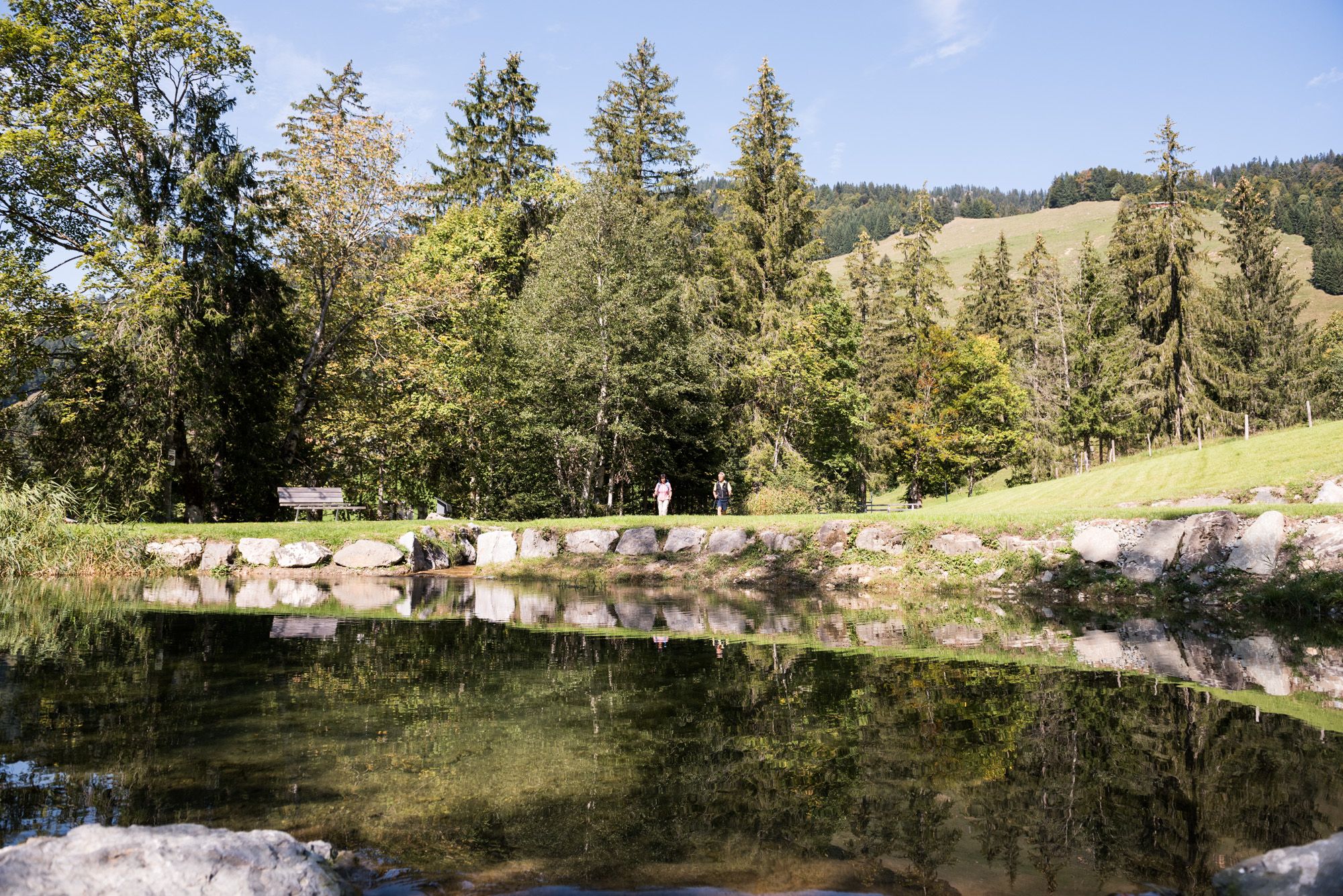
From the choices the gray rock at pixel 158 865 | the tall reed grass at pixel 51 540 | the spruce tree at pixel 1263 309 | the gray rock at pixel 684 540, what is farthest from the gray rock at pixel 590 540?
the spruce tree at pixel 1263 309

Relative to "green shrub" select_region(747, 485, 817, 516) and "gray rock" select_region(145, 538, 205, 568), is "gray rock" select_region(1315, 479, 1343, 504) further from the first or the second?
"gray rock" select_region(145, 538, 205, 568)

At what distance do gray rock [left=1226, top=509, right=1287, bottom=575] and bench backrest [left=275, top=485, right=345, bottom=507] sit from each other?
22598 millimetres

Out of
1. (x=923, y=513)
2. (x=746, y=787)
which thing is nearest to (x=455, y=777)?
(x=746, y=787)

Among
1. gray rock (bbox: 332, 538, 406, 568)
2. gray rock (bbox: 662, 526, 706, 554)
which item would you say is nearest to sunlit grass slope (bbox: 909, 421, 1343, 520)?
gray rock (bbox: 662, 526, 706, 554)

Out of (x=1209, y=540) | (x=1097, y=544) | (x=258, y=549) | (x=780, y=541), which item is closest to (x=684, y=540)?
(x=780, y=541)

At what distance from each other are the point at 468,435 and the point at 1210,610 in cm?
2421

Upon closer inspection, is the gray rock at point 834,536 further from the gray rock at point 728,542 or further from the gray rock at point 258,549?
the gray rock at point 258,549

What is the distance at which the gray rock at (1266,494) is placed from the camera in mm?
17078

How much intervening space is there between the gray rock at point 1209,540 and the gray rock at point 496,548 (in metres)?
15.1

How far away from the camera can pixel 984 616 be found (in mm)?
12492

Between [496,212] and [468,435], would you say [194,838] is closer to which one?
[468,435]

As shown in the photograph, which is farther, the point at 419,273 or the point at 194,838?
the point at 419,273

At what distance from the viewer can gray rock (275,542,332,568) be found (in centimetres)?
2000

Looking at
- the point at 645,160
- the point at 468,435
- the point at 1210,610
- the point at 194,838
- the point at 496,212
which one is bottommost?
the point at 1210,610
